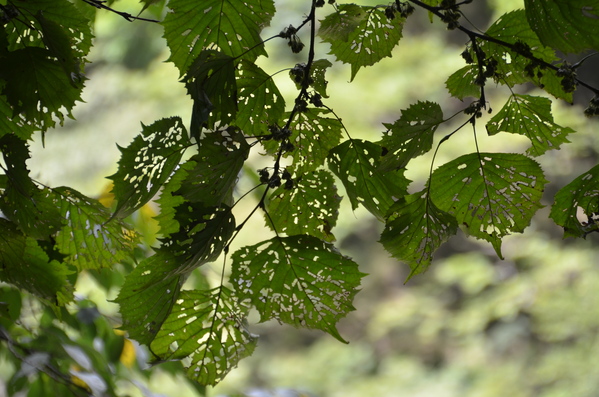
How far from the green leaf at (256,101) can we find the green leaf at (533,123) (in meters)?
0.09

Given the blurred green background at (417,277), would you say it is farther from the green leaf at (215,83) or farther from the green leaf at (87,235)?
the green leaf at (215,83)

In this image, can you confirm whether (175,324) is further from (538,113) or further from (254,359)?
(254,359)

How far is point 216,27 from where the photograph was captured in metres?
0.24

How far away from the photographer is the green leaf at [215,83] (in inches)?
7.7

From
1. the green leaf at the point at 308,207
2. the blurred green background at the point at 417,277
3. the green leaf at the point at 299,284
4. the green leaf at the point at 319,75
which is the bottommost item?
the green leaf at the point at 299,284

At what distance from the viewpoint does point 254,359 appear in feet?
9.77

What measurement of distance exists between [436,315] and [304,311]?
2668mm

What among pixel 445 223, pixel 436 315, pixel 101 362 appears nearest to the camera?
pixel 445 223

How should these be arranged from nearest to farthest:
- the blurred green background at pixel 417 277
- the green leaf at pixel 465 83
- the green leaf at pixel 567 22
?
the green leaf at pixel 567 22 < the green leaf at pixel 465 83 < the blurred green background at pixel 417 277

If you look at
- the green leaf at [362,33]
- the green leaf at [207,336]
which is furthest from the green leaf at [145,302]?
the green leaf at [362,33]

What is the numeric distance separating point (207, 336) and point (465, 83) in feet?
0.52

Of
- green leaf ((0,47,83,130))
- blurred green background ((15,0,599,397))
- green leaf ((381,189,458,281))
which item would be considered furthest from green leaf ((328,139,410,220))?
blurred green background ((15,0,599,397))

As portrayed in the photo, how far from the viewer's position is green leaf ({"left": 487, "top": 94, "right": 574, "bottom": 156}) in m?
0.24

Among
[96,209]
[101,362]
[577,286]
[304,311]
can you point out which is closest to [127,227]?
[96,209]
